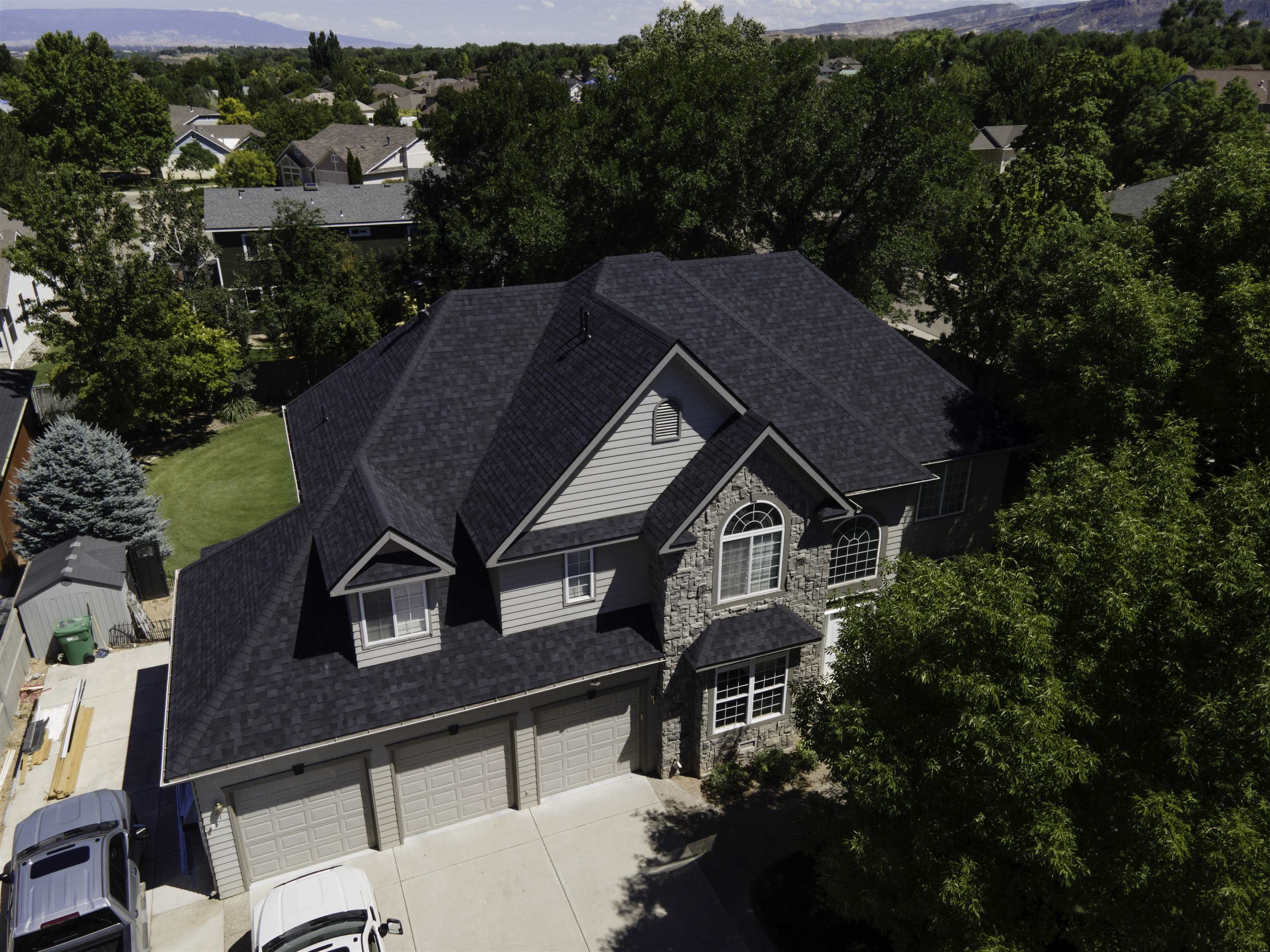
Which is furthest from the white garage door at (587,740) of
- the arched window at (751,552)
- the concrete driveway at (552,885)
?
the arched window at (751,552)

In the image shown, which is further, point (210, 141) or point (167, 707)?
point (210, 141)

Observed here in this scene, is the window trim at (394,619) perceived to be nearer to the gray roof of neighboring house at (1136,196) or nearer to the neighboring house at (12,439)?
the neighboring house at (12,439)

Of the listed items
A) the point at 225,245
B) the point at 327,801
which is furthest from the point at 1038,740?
the point at 225,245

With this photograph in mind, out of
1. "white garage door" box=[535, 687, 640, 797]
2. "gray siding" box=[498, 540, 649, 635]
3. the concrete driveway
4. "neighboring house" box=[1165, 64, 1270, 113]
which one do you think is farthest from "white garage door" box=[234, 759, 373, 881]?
"neighboring house" box=[1165, 64, 1270, 113]

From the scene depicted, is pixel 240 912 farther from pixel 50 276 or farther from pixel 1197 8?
pixel 1197 8

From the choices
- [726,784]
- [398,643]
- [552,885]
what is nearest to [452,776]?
[552,885]

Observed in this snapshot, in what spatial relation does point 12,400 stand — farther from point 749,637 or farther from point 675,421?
point 749,637

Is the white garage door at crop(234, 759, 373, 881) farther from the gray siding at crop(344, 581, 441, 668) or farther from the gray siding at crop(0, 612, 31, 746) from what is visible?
the gray siding at crop(0, 612, 31, 746)
